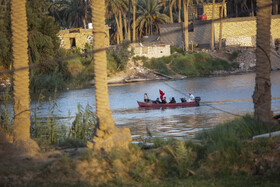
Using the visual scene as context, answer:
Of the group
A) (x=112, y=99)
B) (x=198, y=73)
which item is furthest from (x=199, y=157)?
(x=198, y=73)

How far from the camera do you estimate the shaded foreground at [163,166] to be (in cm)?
852

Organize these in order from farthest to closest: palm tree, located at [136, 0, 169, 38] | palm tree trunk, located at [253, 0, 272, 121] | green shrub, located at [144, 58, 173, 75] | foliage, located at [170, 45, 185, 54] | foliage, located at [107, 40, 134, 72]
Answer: palm tree, located at [136, 0, 169, 38]
foliage, located at [170, 45, 185, 54]
green shrub, located at [144, 58, 173, 75]
foliage, located at [107, 40, 134, 72]
palm tree trunk, located at [253, 0, 272, 121]

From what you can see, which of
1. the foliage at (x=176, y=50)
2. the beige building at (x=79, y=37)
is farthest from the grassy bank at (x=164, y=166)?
the foliage at (x=176, y=50)

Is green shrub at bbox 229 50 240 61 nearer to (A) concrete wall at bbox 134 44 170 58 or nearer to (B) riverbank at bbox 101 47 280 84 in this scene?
(B) riverbank at bbox 101 47 280 84

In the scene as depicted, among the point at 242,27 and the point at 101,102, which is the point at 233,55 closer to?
the point at 242,27

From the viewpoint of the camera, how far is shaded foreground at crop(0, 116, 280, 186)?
8523 mm

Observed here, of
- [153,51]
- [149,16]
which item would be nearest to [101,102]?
[153,51]

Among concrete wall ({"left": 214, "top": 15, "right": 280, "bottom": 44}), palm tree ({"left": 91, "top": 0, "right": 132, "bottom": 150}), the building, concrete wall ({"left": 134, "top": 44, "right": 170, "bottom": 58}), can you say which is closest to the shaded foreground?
palm tree ({"left": 91, "top": 0, "right": 132, "bottom": 150})

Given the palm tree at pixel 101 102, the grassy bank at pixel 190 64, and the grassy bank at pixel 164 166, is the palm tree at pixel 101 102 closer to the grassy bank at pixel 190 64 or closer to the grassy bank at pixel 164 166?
the grassy bank at pixel 164 166

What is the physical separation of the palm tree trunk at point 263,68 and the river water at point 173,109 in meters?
3.44

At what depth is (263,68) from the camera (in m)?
11.0

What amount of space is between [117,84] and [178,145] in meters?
48.0

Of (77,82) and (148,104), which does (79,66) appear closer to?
(77,82)

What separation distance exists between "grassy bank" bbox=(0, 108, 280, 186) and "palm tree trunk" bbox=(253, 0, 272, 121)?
1882 millimetres
